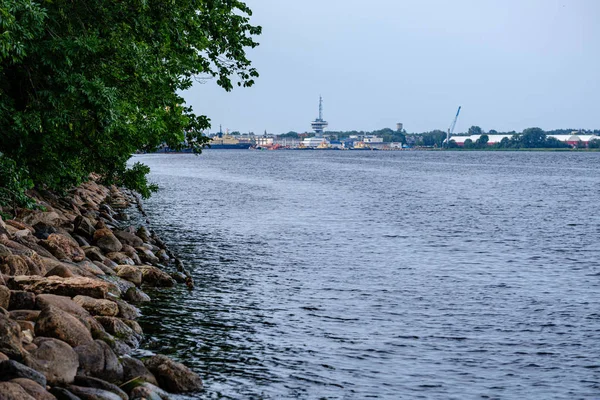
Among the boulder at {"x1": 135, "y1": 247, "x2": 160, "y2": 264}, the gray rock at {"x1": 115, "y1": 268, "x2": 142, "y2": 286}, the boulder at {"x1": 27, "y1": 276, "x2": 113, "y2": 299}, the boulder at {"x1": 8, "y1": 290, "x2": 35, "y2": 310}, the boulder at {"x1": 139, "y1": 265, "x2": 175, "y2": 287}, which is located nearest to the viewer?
the boulder at {"x1": 8, "y1": 290, "x2": 35, "y2": 310}

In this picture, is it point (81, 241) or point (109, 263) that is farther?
point (81, 241)

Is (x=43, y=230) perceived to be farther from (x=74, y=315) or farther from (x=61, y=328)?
(x=61, y=328)

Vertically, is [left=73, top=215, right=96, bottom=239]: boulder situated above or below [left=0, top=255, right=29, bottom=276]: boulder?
below

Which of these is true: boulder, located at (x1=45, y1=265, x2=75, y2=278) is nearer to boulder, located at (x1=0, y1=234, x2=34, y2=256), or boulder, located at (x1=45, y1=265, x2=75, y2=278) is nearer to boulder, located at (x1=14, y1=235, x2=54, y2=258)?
boulder, located at (x1=0, y1=234, x2=34, y2=256)

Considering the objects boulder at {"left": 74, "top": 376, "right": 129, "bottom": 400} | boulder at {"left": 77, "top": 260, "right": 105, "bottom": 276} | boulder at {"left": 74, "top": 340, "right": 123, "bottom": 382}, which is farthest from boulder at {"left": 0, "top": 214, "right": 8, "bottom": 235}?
boulder at {"left": 74, "top": 376, "right": 129, "bottom": 400}

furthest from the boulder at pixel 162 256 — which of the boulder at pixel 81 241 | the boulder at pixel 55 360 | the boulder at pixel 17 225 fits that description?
the boulder at pixel 55 360

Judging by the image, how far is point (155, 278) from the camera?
68.3 ft

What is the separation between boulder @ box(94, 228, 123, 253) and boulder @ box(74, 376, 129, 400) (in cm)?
1160

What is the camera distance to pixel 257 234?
114ft

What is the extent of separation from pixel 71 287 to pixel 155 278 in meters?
5.34

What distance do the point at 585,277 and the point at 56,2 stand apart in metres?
16.6

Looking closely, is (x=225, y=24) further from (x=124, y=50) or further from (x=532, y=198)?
(x=532, y=198)

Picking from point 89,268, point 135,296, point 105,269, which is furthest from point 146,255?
point 135,296

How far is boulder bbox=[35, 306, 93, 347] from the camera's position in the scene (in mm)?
12367
